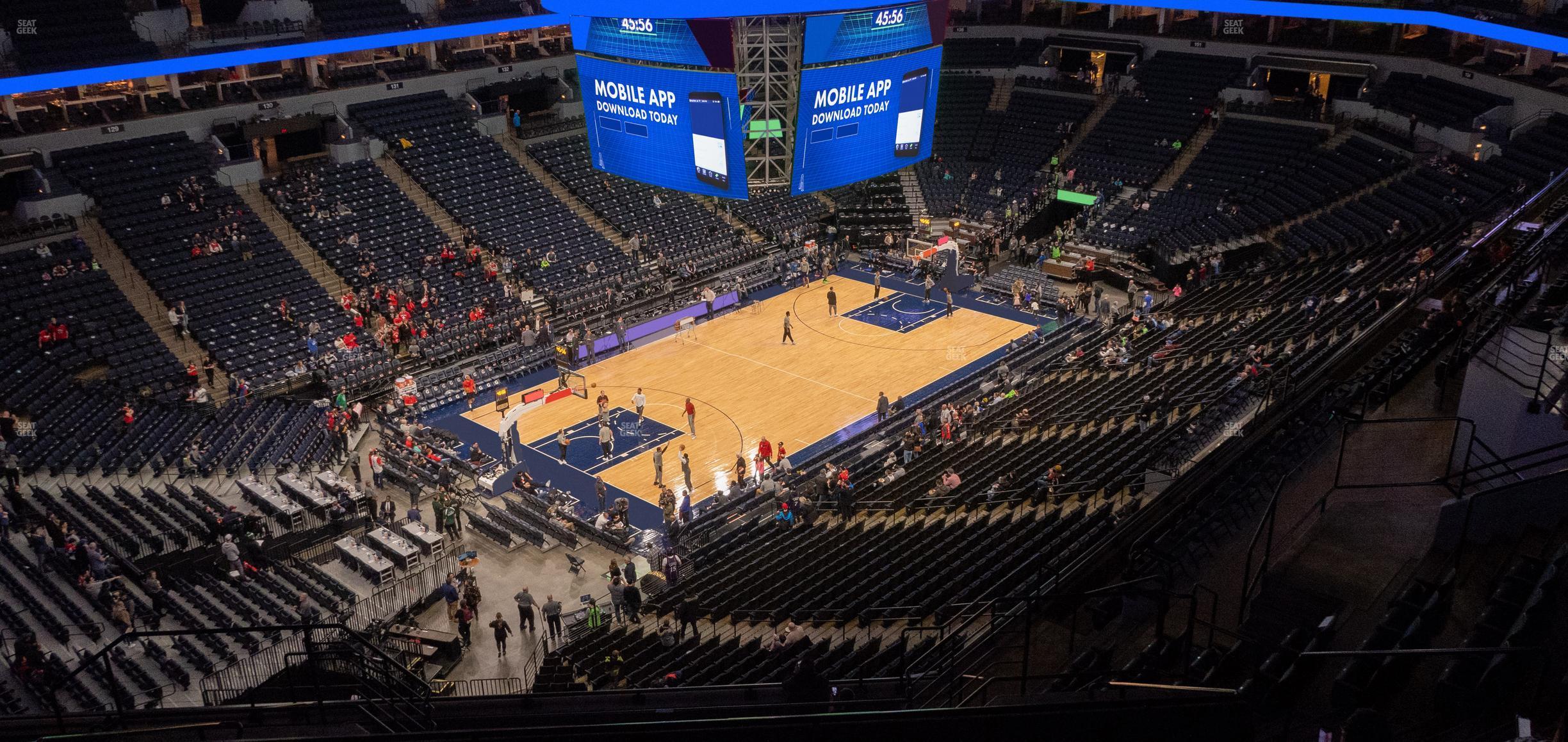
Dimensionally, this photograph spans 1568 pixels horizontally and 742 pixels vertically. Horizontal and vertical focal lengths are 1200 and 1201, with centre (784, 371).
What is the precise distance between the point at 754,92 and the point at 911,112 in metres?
3.71

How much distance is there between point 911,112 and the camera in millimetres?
25953

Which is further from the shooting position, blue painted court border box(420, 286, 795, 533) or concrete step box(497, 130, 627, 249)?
concrete step box(497, 130, 627, 249)

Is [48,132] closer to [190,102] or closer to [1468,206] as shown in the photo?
[190,102]

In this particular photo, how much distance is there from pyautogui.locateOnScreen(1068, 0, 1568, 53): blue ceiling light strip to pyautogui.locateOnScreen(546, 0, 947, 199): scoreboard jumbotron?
19136 millimetres

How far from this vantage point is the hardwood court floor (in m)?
27.9

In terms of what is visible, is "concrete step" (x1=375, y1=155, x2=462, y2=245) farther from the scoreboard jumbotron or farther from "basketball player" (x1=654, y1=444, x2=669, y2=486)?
"basketball player" (x1=654, y1=444, x2=669, y2=486)

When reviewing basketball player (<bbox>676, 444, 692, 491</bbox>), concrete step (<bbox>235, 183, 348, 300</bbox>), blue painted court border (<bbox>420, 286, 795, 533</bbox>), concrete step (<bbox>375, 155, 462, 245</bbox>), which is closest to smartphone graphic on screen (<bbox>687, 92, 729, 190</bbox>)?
basketball player (<bbox>676, 444, 692, 491</bbox>)

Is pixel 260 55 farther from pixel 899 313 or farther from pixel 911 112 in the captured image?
pixel 911 112

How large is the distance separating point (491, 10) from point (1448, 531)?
3707 centimetres

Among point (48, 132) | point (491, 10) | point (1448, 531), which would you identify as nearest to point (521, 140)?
point (491, 10)

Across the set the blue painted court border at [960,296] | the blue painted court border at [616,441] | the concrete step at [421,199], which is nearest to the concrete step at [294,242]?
the concrete step at [421,199]

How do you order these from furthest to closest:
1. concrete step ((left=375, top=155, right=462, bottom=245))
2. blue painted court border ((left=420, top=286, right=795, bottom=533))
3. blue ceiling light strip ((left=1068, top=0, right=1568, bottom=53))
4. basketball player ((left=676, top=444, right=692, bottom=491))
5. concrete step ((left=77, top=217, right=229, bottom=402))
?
concrete step ((left=375, top=155, right=462, bottom=245)) → blue ceiling light strip ((left=1068, top=0, right=1568, bottom=53)) → concrete step ((left=77, top=217, right=229, bottom=402)) → basketball player ((left=676, top=444, right=692, bottom=491)) → blue painted court border ((left=420, top=286, right=795, bottom=533))

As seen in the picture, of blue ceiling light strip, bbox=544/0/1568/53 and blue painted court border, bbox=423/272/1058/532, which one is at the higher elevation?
blue ceiling light strip, bbox=544/0/1568/53

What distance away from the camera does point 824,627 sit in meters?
18.4
